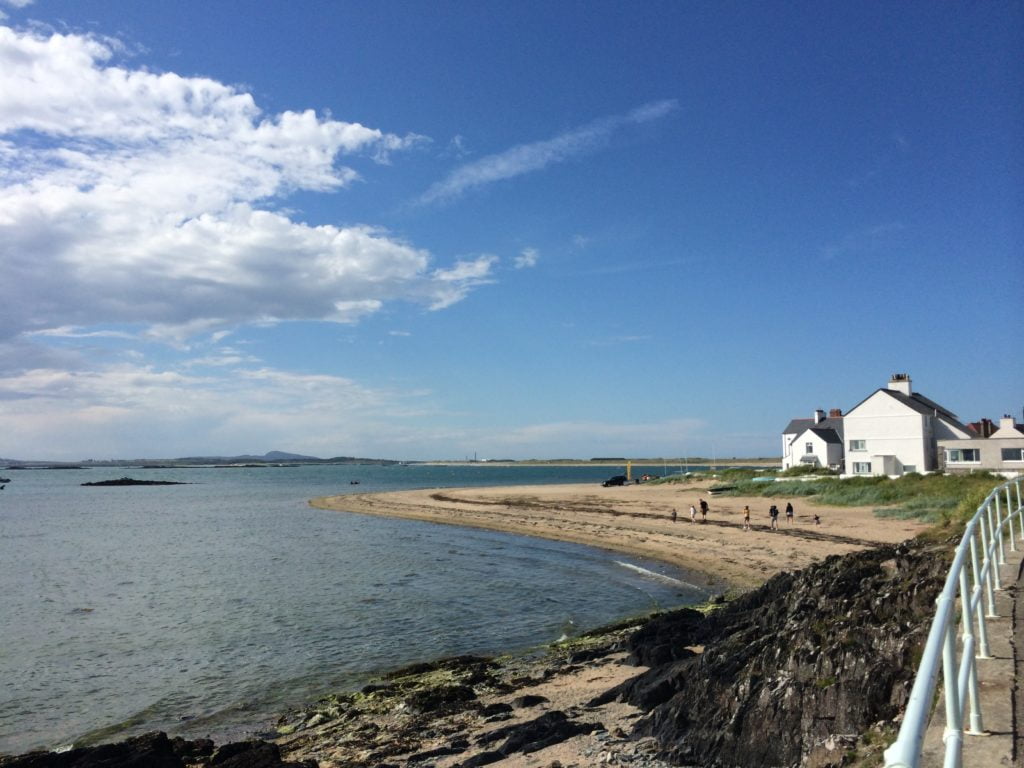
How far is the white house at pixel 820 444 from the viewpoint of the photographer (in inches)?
2672

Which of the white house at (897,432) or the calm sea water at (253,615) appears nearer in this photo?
the calm sea water at (253,615)

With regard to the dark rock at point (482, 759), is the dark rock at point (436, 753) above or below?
below

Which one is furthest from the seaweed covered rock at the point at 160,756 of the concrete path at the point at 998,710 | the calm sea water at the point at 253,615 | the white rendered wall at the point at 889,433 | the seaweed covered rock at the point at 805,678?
the white rendered wall at the point at 889,433

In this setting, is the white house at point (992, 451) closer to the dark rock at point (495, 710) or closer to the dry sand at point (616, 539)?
the dry sand at point (616, 539)

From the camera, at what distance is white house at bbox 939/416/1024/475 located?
46531 mm

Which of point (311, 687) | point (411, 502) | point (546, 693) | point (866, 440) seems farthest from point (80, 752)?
point (411, 502)

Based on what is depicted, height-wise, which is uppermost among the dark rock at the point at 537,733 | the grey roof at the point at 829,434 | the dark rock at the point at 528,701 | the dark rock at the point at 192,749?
the grey roof at the point at 829,434

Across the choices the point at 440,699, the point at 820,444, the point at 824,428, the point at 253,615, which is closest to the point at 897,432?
the point at 820,444

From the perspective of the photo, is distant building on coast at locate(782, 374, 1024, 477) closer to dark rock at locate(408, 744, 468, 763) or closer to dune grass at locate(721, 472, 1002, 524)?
dune grass at locate(721, 472, 1002, 524)

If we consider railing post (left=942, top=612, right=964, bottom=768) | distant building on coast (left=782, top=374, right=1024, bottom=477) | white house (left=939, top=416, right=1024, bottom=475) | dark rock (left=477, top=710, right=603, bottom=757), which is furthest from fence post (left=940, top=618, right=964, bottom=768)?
distant building on coast (left=782, top=374, right=1024, bottom=477)

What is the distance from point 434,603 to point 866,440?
44.5 metres

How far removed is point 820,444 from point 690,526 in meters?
33.9

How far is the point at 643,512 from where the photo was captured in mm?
52250

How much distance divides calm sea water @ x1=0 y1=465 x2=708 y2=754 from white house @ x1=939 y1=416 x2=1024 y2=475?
98.2 ft
